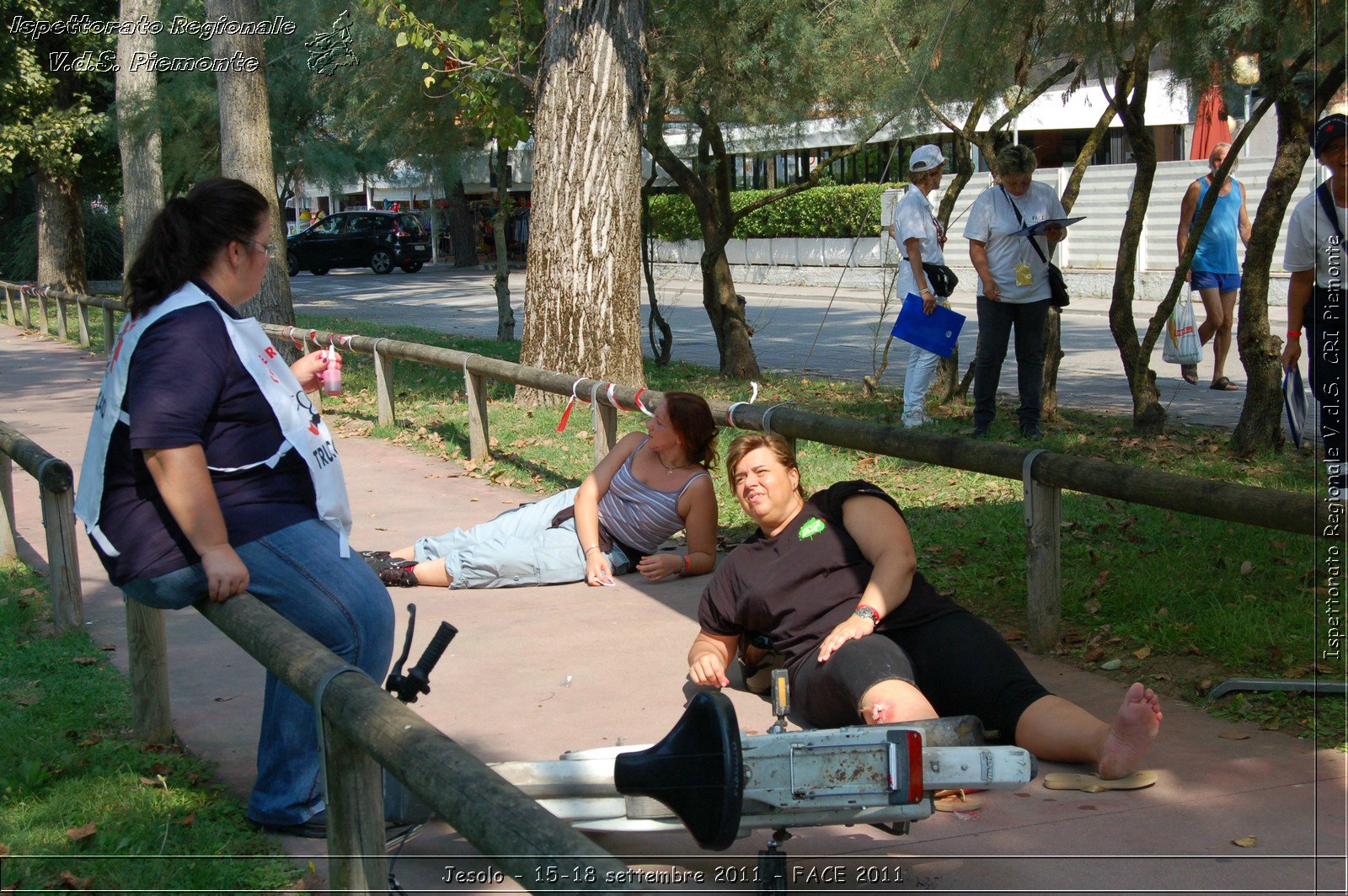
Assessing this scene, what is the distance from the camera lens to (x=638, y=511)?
6.06 metres

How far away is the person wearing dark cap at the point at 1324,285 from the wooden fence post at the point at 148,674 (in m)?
4.36

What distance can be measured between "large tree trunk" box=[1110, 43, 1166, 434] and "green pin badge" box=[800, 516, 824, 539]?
16.4 ft

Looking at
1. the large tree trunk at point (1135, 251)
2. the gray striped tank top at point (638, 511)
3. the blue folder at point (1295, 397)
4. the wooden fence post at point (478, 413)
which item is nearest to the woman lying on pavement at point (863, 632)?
the gray striped tank top at point (638, 511)

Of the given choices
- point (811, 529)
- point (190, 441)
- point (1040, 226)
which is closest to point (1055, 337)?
point (1040, 226)

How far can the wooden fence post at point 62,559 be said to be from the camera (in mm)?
5336

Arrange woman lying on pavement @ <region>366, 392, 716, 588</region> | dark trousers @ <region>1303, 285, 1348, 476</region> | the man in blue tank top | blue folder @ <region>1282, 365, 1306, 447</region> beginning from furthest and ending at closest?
the man in blue tank top, woman lying on pavement @ <region>366, 392, 716, 588</region>, blue folder @ <region>1282, 365, 1306, 447</region>, dark trousers @ <region>1303, 285, 1348, 476</region>

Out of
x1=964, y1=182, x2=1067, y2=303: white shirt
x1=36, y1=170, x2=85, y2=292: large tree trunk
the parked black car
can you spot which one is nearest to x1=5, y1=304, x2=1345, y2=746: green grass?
x1=964, y1=182, x2=1067, y2=303: white shirt

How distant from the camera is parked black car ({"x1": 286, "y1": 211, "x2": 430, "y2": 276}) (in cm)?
4078

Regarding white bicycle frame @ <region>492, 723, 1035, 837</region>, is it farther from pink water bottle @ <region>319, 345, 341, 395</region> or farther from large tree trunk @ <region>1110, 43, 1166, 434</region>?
large tree trunk @ <region>1110, 43, 1166, 434</region>

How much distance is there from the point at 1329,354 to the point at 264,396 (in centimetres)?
431

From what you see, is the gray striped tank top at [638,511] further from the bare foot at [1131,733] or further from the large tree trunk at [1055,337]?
the large tree trunk at [1055,337]

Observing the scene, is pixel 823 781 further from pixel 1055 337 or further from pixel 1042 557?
pixel 1055 337

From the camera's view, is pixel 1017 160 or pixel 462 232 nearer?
pixel 1017 160

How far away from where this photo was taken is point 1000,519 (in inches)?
269
